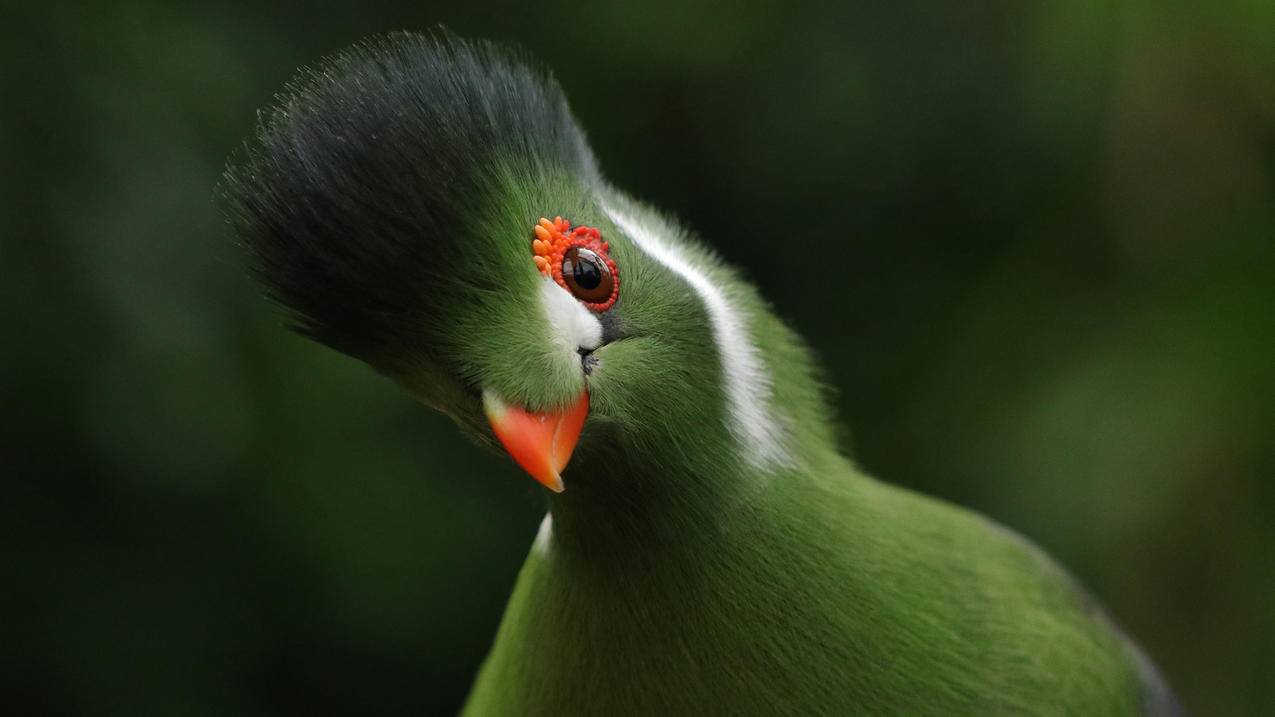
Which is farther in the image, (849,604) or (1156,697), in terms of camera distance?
(1156,697)

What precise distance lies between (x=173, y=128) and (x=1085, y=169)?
236 cm

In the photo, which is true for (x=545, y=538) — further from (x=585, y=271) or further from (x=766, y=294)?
(x=766, y=294)

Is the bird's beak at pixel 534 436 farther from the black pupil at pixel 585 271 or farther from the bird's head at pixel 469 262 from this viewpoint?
the black pupil at pixel 585 271

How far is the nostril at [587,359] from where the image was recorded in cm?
143

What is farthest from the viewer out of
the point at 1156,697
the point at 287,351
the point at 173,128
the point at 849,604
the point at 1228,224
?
the point at 1228,224

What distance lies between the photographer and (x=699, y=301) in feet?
5.25

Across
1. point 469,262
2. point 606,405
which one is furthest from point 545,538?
point 469,262

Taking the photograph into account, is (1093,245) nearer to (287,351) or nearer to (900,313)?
(900,313)

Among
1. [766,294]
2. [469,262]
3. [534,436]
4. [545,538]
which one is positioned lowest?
[545,538]

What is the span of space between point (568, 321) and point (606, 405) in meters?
0.10

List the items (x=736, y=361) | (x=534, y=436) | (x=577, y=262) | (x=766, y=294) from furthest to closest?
(x=766, y=294) → (x=736, y=361) → (x=577, y=262) → (x=534, y=436)

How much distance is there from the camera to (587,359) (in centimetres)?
144

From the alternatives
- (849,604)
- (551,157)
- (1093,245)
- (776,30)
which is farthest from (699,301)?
(1093,245)

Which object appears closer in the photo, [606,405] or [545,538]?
[606,405]
